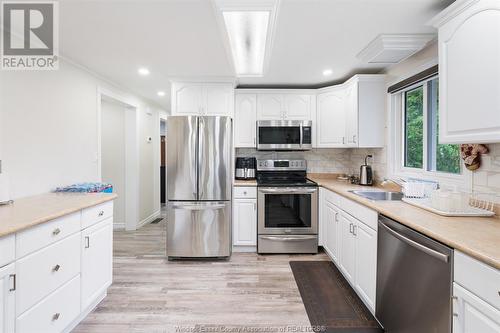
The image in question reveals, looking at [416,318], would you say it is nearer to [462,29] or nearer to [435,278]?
[435,278]

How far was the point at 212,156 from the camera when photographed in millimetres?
3029

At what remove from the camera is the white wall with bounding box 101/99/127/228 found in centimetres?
413

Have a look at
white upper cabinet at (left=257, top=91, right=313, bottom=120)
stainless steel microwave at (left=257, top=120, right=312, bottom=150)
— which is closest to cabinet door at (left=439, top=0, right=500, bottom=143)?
stainless steel microwave at (left=257, top=120, right=312, bottom=150)

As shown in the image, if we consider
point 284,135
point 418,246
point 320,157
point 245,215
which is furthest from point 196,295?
point 320,157

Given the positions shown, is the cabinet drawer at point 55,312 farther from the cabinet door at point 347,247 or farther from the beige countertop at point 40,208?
the cabinet door at point 347,247

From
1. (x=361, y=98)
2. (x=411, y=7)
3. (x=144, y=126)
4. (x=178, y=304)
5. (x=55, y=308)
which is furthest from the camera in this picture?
(x=144, y=126)

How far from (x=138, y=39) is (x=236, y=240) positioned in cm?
248

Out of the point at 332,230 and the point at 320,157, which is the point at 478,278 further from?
the point at 320,157

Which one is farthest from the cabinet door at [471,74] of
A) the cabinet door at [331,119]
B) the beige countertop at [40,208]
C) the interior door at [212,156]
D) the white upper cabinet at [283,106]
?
the beige countertop at [40,208]

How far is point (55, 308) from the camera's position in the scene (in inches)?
62.1

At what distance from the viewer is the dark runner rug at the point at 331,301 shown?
1.92 metres

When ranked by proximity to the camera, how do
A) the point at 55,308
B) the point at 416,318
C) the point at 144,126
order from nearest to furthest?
the point at 416,318, the point at 55,308, the point at 144,126

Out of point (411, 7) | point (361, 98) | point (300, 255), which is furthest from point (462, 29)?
Answer: point (300, 255)

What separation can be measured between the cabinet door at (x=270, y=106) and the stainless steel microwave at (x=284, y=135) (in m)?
0.15
